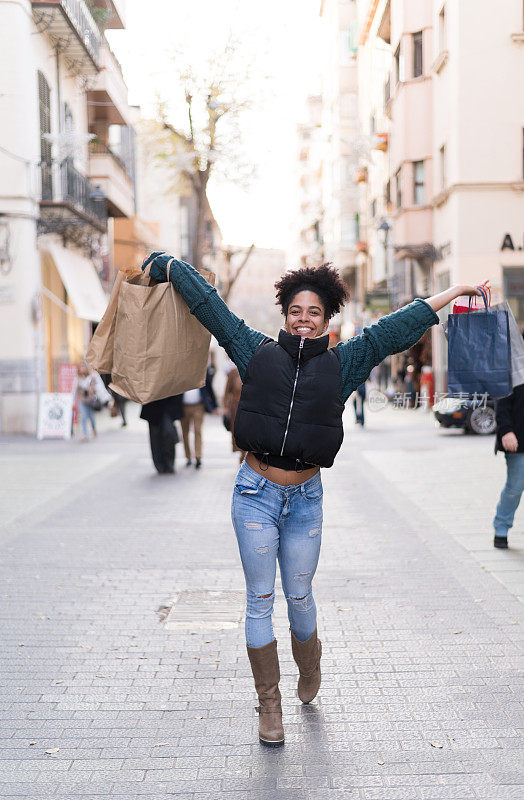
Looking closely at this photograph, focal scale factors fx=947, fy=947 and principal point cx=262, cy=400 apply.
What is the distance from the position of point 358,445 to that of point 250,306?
9379 centimetres

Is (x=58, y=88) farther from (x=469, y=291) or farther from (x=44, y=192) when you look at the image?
(x=469, y=291)

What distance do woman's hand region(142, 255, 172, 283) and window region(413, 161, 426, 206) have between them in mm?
24868

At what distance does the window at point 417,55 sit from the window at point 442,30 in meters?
1.77

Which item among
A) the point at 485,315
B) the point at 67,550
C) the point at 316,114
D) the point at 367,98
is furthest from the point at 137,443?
the point at 316,114

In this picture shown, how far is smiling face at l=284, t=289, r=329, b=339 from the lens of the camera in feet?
13.1

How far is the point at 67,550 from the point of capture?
823 cm

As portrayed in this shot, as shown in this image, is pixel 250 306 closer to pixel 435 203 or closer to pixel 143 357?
pixel 435 203

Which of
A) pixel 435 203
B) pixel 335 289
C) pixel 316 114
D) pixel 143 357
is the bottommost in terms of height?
pixel 143 357

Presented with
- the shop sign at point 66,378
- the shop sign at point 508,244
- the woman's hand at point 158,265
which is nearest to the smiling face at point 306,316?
the woman's hand at point 158,265

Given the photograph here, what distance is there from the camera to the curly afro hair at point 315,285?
4059 mm

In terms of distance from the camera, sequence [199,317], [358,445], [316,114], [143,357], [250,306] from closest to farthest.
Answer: [199,317] < [143,357] < [358,445] < [316,114] < [250,306]

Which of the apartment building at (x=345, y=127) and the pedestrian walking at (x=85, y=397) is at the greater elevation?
the apartment building at (x=345, y=127)

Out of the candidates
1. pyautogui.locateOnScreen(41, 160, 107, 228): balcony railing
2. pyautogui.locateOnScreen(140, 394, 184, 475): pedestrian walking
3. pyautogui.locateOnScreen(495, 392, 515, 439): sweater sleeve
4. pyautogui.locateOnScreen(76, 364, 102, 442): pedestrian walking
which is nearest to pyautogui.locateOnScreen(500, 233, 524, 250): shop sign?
pyautogui.locateOnScreen(41, 160, 107, 228): balcony railing

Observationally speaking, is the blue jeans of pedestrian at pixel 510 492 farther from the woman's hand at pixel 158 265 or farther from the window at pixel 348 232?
the window at pixel 348 232
